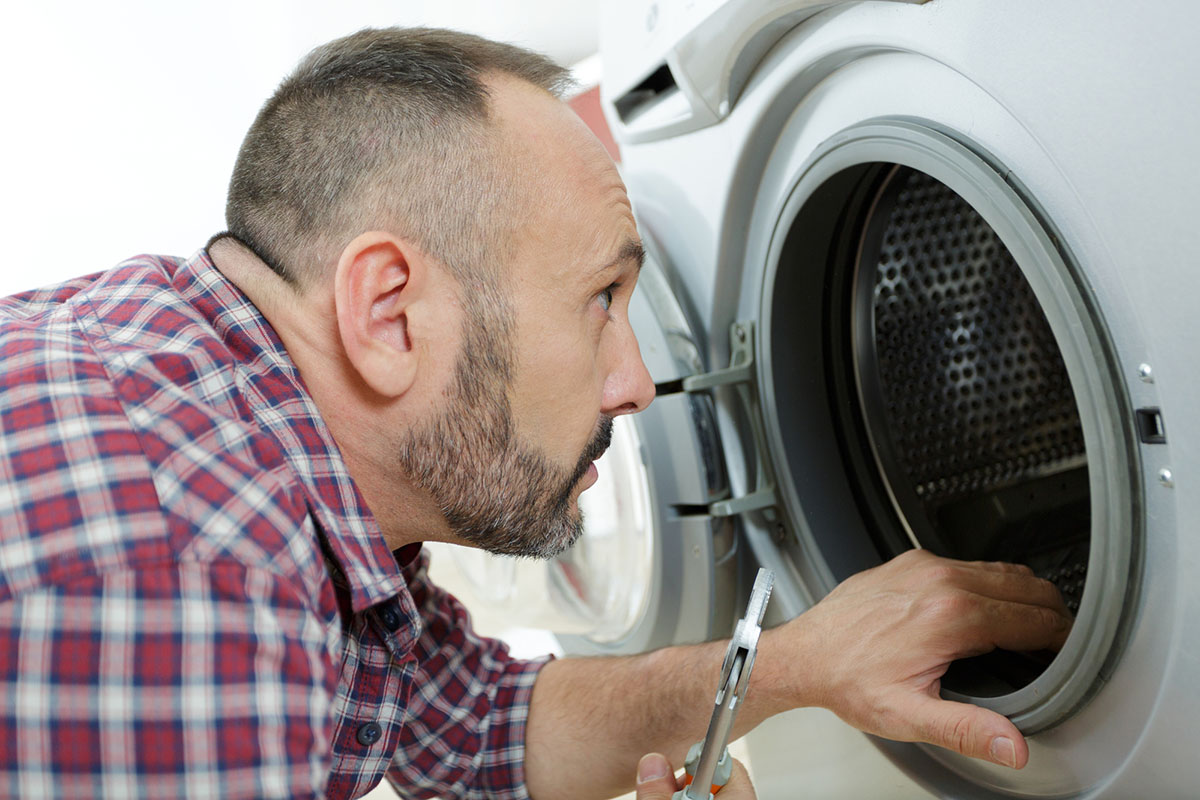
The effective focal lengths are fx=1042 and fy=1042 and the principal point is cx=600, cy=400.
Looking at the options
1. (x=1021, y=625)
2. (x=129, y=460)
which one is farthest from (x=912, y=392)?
(x=129, y=460)

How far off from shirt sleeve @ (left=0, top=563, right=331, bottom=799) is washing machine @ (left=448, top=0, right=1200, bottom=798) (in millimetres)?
466

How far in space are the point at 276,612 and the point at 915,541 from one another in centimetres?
62

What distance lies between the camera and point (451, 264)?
27.5 inches

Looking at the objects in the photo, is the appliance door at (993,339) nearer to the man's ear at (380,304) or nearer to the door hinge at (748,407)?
the door hinge at (748,407)

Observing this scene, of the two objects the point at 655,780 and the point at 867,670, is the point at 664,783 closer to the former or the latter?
the point at 655,780

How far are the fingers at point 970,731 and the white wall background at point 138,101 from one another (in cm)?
117

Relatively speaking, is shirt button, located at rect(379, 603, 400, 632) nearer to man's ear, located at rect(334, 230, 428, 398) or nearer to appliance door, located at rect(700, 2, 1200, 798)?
man's ear, located at rect(334, 230, 428, 398)

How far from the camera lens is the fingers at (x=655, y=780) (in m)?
0.77

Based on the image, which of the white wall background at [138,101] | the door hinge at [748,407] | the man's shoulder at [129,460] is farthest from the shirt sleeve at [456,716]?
the white wall background at [138,101]

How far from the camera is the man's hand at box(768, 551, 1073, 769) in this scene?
74cm

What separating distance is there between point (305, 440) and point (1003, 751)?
49cm

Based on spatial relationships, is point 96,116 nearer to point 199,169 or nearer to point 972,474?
point 199,169

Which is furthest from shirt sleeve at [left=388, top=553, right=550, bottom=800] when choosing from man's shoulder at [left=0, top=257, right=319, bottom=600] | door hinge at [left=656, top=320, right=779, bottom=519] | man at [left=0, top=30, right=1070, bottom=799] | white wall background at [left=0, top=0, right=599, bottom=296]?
A: white wall background at [left=0, top=0, right=599, bottom=296]

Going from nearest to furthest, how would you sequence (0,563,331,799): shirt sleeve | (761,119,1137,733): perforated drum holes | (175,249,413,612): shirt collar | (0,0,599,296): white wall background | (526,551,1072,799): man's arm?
1. (0,563,331,799): shirt sleeve
2. (175,249,413,612): shirt collar
3. (526,551,1072,799): man's arm
4. (761,119,1137,733): perforated drum holes
5. (0,0,599,296): white wall background
